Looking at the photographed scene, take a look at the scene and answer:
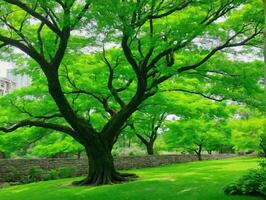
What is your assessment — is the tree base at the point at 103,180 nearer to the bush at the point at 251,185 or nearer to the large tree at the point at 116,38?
the large tree at the point at 116,38

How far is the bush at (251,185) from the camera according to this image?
10400mm

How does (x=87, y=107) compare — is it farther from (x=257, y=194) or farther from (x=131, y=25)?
(x=257, y=194)

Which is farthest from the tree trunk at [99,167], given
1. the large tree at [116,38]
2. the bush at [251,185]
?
the bush at [251,185]

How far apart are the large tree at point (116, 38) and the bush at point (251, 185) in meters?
4.67

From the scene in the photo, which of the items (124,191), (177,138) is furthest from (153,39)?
(177,138)

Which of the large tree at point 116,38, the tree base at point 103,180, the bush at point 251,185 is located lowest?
the bush at point 251,185

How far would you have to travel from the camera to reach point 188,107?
70.2ft

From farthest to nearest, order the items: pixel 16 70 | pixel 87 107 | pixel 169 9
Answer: pixel 87 107
pixel 16 70
pixel 169 9

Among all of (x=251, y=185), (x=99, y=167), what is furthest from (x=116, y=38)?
(x=251, y=185)

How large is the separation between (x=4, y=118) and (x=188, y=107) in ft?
31.9

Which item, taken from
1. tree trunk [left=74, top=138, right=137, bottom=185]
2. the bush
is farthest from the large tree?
the bush

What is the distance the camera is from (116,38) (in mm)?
15352

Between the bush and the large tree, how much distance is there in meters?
4.67

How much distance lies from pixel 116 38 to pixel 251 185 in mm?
7552
